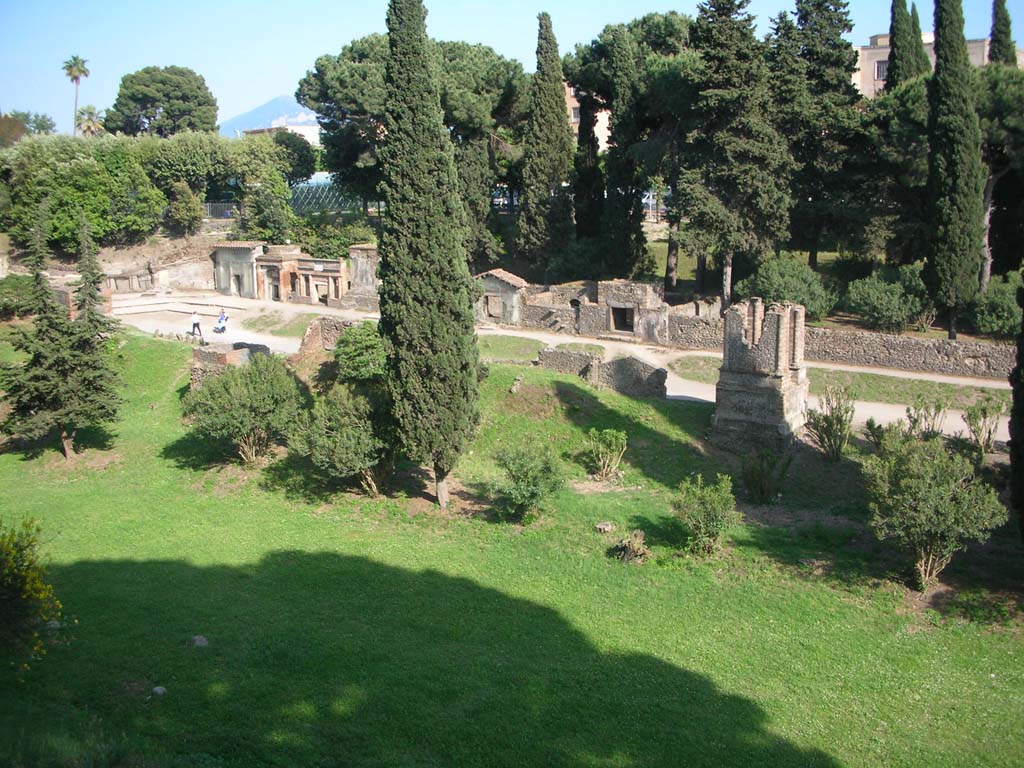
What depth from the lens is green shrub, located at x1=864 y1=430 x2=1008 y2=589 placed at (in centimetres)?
1328

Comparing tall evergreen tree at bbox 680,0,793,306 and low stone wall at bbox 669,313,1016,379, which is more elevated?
tall evergreen tree at bbox 680,0,793,306

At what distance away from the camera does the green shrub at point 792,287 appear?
34.0 m

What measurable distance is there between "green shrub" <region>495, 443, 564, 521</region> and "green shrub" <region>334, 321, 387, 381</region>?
538cm

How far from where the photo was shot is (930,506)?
13367 mm

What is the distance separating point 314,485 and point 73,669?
917 cm

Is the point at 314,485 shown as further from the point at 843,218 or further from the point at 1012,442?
the point at 843,218

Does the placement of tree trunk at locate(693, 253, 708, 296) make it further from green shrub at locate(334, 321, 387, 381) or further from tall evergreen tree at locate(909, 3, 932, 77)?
green shrub at locate(334, 321, 387, 381)

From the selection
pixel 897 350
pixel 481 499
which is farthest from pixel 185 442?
pixel 897 350

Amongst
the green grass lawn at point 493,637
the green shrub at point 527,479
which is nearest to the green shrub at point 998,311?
the green grass lawn at point 493,637

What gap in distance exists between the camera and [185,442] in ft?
77.6

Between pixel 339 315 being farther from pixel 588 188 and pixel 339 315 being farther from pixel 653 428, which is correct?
pixel 653 428

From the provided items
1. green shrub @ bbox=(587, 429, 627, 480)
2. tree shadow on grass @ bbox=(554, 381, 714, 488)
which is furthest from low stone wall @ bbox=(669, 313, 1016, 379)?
green shrub @ bbox=(587, 429, 627, 480)

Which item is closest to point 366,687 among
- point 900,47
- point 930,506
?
point 930,506

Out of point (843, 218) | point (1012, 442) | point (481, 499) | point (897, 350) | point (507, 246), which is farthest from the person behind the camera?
point (507, 246)
